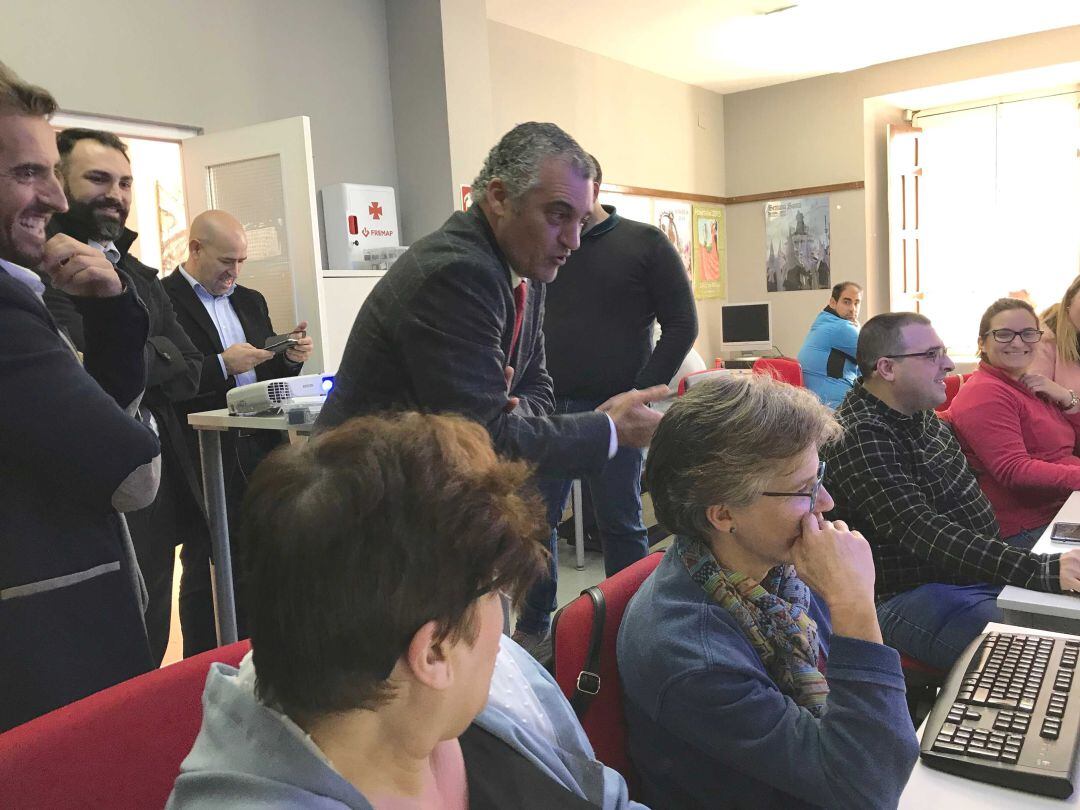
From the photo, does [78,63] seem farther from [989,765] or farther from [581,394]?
[989,765]

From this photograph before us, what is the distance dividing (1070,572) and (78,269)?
6.06 feet

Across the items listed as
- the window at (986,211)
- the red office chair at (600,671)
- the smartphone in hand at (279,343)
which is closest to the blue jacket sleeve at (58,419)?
the red office chair at (600,671)

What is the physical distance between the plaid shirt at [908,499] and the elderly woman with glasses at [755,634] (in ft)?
2.29

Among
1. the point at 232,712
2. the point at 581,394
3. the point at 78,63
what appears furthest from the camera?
the point at 78,63

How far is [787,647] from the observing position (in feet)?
4.01

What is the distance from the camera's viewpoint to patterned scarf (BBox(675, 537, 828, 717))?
1195 millimetres

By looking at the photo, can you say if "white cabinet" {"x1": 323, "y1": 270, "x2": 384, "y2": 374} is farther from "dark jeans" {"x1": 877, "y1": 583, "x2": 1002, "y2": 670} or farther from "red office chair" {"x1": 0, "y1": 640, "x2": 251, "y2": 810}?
"red office chair" {"x1": 0, "y1": 640, "x2": 251, "y2": 810}

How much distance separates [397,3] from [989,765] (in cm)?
492

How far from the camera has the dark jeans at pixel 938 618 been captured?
1.91 m

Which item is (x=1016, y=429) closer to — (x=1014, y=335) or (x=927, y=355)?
(x=1014, y=335)

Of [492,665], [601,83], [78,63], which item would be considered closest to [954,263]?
[601,83]

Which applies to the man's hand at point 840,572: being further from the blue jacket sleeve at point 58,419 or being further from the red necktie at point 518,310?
the blue jacket sleeve at point 58,419

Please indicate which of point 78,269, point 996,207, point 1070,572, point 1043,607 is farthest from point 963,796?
point 996,207

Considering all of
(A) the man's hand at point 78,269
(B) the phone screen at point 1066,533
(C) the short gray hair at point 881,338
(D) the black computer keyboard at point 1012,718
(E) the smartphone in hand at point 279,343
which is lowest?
(D) the black computer keyboard at point 1012,718
